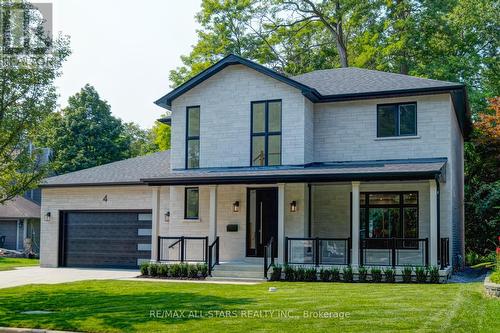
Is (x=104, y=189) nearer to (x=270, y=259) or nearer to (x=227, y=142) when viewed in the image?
(x=227, y=142)

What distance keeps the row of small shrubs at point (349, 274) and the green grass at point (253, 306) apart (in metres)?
1.20

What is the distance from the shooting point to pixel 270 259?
19.9m

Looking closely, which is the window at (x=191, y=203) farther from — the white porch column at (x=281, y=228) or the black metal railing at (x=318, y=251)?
the black metal railing at (x=318, y=251)

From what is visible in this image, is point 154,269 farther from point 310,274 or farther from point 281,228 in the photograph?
point 310,274

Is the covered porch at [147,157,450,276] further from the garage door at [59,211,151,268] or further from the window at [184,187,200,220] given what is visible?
the garage door at [59,211,151,268]

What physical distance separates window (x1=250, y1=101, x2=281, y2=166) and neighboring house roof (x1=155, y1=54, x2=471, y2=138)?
3.64 ft

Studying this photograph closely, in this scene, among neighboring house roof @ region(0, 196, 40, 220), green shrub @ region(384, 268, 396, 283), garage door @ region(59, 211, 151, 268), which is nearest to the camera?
green shrub @ region(384, 268, 396, 283)

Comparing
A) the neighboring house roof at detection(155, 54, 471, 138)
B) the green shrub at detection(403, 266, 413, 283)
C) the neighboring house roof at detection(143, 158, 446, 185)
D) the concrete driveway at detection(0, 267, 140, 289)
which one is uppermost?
the neighboring house roof at detection(155, 54, 471, 138)

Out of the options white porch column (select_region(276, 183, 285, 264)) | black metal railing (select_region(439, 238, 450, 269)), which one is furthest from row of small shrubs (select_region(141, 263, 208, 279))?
black metal railing (select_region(439, 238, 450, 269))

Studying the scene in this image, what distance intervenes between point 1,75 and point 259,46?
86.0 ft

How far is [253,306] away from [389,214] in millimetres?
9844

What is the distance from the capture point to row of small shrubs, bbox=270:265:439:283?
1680 cm

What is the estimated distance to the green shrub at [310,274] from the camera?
17938 millimetres

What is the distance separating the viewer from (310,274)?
17969 millimetres
